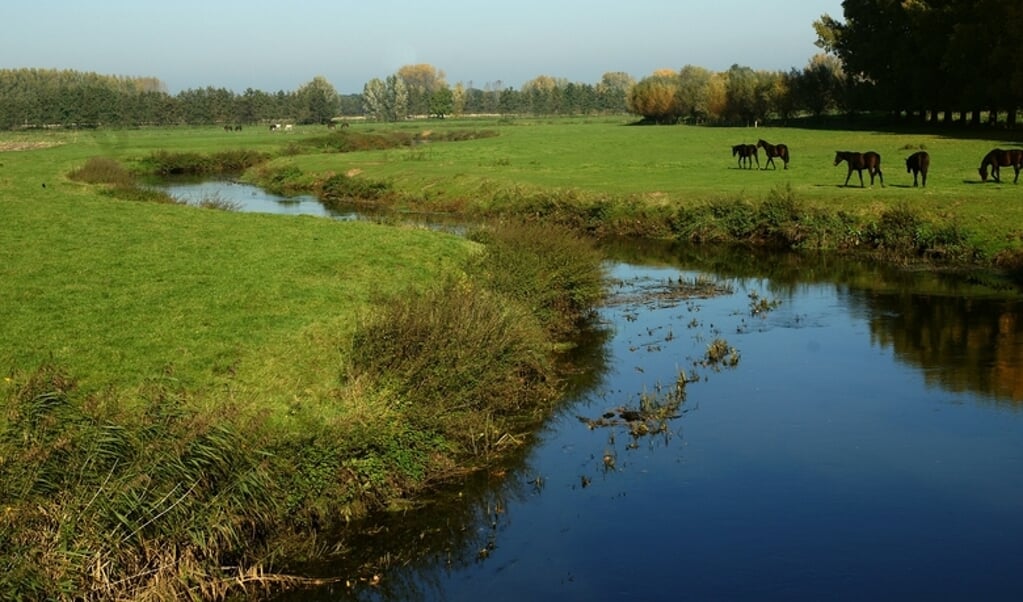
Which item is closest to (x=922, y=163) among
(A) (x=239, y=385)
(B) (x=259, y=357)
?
(B) (x=259, y=357)

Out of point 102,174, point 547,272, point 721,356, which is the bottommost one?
point 721,356

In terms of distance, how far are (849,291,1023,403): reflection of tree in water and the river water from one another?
8cm

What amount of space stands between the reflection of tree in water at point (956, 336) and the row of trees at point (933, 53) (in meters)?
36.9

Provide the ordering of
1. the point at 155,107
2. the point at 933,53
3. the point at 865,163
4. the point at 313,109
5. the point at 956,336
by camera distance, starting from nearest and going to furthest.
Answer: the point at 956,336
the point at 865,163
the point at 933,53
the point at 155,107
the point at 313,109

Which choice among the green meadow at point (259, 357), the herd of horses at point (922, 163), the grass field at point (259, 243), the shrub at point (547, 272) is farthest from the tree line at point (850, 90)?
the shrub at point (547, 272)

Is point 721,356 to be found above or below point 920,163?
below

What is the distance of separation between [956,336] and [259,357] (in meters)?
16.3

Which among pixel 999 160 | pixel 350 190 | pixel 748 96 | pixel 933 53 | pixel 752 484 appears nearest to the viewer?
pixel 752 484

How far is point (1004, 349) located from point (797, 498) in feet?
33.5

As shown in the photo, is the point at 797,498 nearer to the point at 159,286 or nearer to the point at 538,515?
the point at 538,515

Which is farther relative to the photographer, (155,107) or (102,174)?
(155,107)

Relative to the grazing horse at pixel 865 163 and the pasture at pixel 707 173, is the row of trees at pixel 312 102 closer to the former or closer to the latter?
the pasture at pixel 707 173

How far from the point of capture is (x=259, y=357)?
16.5 metres

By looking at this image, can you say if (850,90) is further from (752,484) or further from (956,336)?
(752,484)
